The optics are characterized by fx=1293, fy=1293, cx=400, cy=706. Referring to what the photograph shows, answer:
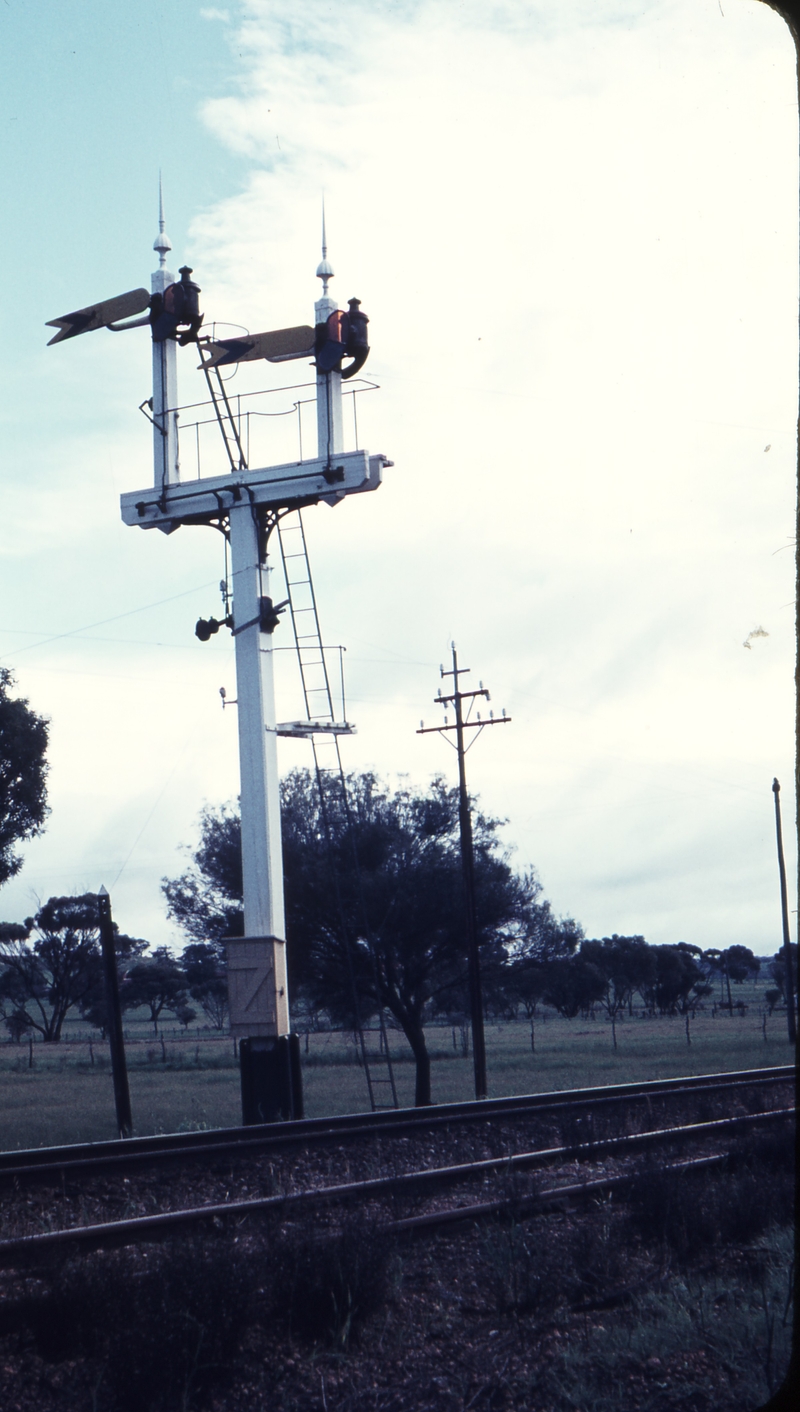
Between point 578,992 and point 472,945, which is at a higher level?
point 472,945

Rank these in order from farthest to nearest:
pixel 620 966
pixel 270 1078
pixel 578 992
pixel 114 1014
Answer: pixel 620 966
pixel 578 992
pixel 114 1014
pixel 270 1078

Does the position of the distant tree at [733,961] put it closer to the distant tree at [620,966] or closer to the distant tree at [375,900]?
the distant tree at [620,966]

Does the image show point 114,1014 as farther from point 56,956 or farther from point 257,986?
point 56,956

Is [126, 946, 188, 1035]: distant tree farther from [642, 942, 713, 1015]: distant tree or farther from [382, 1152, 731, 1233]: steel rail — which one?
[382, 1152, 731, 1233]: steel rail

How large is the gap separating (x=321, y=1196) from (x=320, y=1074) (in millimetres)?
25280

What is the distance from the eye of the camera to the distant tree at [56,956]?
6128 centimetres

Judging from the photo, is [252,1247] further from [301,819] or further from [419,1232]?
[301,819]

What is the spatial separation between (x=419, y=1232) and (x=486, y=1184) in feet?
5.92

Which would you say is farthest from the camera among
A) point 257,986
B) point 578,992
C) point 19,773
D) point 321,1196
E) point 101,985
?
point 578,992

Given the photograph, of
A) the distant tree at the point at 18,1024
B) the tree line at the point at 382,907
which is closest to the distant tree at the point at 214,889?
the tree line at the point at 382,907

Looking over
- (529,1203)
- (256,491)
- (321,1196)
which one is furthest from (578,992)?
(321,1196)

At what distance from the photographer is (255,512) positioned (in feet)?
63.7

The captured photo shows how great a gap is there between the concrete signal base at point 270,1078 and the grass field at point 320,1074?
90 cm

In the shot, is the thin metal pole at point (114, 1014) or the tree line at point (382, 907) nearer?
the thin metal pole at point (114, 1014)
